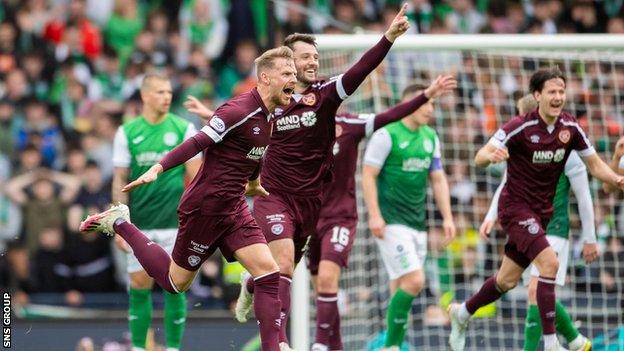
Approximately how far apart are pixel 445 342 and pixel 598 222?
1.94 meters

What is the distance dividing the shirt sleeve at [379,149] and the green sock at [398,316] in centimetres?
119

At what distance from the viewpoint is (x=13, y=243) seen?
15602mm

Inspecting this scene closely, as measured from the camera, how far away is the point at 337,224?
12000 mm

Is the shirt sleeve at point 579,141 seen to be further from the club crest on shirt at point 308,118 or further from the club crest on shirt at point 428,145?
the club crest on shirt at point 308,118

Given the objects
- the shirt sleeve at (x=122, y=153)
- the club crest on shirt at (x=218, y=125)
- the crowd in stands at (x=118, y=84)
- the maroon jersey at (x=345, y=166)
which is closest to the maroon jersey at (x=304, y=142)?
the maroon jersey at (x=345, y=166)

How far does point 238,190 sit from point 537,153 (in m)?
2.76

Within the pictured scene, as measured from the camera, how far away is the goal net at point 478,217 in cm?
1370

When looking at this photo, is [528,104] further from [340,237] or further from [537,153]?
[340,237]

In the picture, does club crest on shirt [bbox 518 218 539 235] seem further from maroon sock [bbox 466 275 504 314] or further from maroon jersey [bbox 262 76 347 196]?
maroon jersey [bbox 262 76 347 196]

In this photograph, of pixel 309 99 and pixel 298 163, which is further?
pixel 298 163

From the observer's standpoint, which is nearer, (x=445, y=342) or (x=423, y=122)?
(x=423, y=122)

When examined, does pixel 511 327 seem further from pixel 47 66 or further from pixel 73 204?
pixel 47 66

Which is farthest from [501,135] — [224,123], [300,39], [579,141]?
[224,123]

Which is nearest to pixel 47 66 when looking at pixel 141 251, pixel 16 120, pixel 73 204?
pixel 16 120
